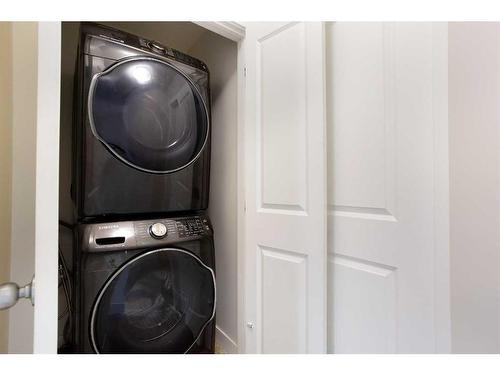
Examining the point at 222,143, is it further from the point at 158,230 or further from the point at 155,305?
the point at 155,305

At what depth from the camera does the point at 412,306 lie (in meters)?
0.74

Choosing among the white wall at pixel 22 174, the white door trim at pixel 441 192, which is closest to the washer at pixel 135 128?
the white wall at pixel 22 174

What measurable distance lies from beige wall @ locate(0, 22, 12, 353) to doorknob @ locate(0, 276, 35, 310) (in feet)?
2.18

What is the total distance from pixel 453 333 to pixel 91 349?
3.92ft

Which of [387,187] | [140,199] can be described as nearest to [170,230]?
[140,199]

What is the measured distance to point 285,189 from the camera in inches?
A: 39.3

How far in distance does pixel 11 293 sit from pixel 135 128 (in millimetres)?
650

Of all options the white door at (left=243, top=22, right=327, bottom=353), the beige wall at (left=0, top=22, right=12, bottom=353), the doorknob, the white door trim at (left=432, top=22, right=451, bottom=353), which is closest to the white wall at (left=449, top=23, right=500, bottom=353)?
the white door trim at (left=432, top=22, right=451, bottom=353)

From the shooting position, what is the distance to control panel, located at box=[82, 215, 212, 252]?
84 cm

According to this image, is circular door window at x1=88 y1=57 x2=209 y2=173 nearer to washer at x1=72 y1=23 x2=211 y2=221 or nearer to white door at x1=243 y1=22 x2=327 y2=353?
washer at x1=72 y1=23 x2=211 y2=221

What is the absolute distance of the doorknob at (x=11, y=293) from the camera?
0.44 metres

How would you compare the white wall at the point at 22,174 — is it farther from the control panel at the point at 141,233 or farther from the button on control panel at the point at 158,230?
the button on control panel at the point at 158,230
